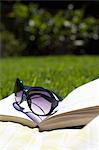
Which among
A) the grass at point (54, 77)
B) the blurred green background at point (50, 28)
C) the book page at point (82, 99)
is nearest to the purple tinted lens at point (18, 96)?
the book page at point (82, 99)

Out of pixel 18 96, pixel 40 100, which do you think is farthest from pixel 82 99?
pixel 18 96

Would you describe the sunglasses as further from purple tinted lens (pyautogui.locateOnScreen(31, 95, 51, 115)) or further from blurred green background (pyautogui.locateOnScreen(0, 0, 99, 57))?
blurred green background (pyautogui.locateOnScreen(0, 0, 99, 57))

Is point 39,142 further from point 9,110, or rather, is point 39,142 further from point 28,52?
point 28,52

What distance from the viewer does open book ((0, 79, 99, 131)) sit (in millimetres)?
2221

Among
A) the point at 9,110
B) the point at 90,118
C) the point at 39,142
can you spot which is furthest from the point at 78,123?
the point at 9,110

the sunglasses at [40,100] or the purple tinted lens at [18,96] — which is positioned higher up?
the sunglasses at [40,100]

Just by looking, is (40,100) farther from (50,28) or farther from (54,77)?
(50,28)

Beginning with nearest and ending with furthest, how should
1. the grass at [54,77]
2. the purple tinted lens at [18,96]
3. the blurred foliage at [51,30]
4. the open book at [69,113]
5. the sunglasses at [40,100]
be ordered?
the open book at [69,113] → the sunglasses at [40,100] → the purple tinted lens at [18,96] → the grass at [54,77] → the blurred foliage at [51,30]

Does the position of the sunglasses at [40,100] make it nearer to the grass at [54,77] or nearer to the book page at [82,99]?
the book page at [82,99]

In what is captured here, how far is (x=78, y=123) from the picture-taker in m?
2.22

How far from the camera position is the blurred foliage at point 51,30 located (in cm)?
1335

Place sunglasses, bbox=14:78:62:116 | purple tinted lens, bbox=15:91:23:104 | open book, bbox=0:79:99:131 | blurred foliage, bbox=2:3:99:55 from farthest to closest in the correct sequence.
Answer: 1. blurred foliage, bbox=2:3:99:55
2. purple tinted lens, bbox=15:91:23:104
3. sunglasses, bbox=14:78:62:116
4. open book, bbox=0:79:99:131

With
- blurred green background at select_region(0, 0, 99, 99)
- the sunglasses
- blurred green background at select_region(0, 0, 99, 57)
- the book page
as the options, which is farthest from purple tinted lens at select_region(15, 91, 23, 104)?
blurred green background at select_region(0, 0, 99, 57)

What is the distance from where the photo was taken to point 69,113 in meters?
2.24
